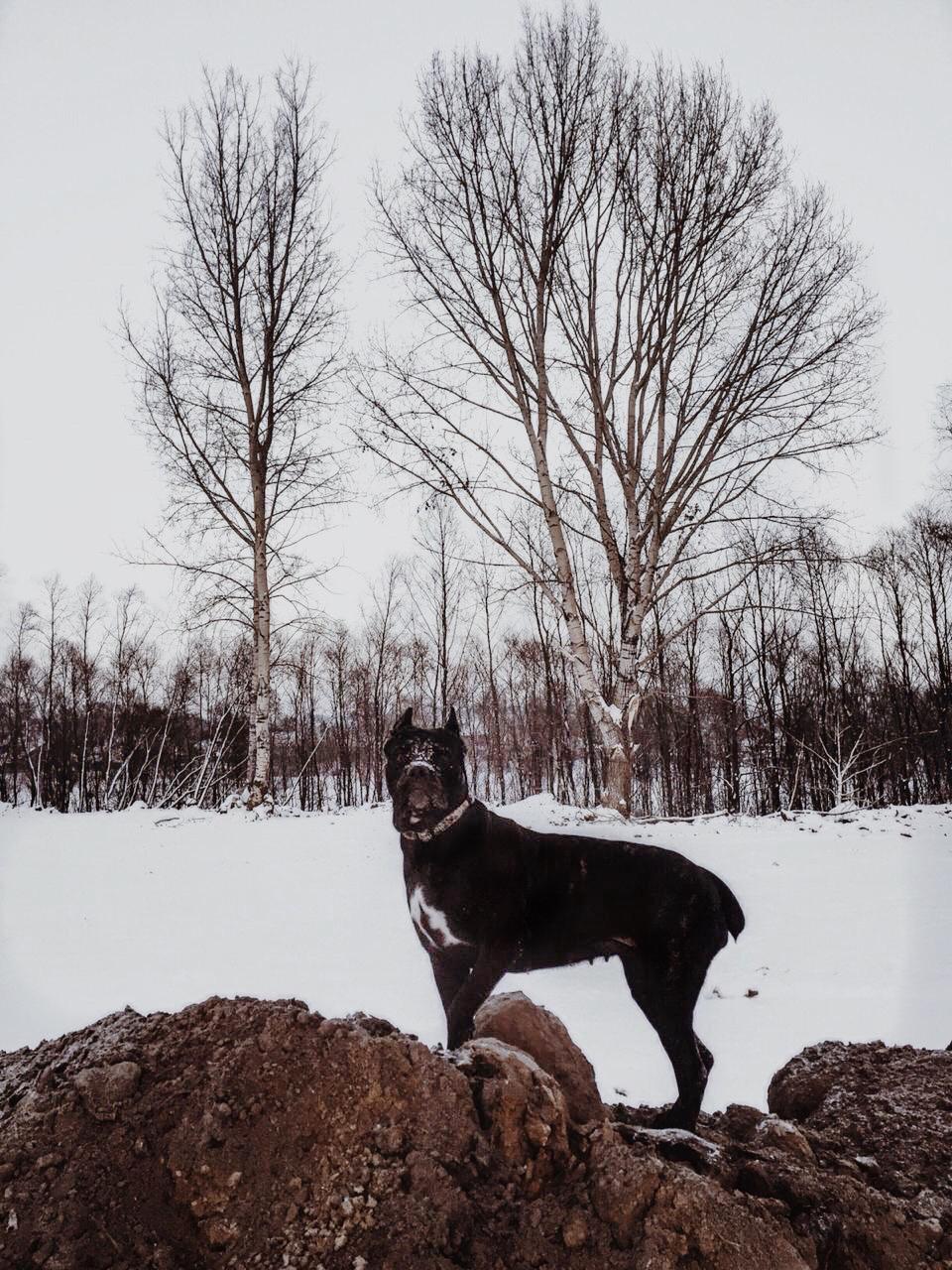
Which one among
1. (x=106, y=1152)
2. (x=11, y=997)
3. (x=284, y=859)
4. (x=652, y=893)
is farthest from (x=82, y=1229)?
(x=284, y=859)

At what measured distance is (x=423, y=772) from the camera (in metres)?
2.11

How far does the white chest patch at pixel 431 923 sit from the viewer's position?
83.4 inches

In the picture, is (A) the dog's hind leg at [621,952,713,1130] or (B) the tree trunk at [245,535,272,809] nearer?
(A) the dog's hind leg at [621,952,713,1130]

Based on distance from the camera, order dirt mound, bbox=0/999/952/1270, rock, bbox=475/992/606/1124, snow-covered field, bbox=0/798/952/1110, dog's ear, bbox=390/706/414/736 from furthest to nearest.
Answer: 1. snow-covered field, bbox=0/798/952/1110
2. dog's ear, bbox=390/706/414/736
3. rock, bbox=475/992/606/1124
4. dirt mound, bbox=0/999/952/1270

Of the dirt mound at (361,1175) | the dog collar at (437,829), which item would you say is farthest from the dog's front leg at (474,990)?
the dirt mound at (361,1175)

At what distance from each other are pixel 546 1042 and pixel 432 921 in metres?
0.53

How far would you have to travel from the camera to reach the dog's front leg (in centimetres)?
201

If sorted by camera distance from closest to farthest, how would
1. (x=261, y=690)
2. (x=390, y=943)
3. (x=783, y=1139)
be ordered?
1. (x=783, y=1139)
2. (x=390, y=943)
3. (x=261, y=690)

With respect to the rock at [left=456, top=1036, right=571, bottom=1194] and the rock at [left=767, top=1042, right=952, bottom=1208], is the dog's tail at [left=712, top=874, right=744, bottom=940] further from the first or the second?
the rock at [left=456, top=1036, right=571, bottom=1194]

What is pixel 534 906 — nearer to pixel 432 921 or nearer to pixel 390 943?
pixel 432 921

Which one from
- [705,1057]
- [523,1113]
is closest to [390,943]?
[705,1057]

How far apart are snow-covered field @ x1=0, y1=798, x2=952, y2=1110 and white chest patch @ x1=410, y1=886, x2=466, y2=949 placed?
1118 mm

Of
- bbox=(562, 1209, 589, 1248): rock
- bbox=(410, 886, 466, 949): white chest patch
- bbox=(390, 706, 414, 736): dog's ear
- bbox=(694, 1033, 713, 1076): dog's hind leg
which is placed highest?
bbox=(390, 706, 414, 736): dog's ear

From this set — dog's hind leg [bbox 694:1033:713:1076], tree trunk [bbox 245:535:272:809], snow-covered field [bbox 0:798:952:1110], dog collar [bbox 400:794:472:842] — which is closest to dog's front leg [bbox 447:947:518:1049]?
dog collar [bbox 400:794:472:842]
